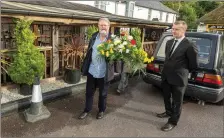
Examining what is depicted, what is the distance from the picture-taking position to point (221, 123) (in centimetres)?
422

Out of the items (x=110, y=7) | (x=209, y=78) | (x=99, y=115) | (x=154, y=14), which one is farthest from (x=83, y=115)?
(x=154, y=14)

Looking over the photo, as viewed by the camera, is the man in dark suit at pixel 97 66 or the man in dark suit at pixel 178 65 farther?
the man in dark suit at pixel 97 66

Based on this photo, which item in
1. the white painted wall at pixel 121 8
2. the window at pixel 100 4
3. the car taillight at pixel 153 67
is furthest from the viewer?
the white painted wall at pixel 121 8

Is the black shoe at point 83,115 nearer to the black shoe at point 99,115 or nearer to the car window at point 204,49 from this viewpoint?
the black shoe at point 99,115

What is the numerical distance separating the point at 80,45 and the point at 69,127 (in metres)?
3.19

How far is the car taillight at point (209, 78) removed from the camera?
4.57 metres

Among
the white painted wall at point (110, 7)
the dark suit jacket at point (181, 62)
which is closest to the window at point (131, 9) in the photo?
the white painted wall at point (110, 7)

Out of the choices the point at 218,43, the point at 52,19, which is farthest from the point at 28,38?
the point at 218,43

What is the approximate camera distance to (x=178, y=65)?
3.62m

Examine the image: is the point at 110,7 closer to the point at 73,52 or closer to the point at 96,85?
the point at 73,52

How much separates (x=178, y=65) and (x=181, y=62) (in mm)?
73

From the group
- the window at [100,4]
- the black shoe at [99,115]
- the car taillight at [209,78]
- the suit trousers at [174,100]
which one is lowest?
the black shoe at [99,115]

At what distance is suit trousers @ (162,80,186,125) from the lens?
3672mm

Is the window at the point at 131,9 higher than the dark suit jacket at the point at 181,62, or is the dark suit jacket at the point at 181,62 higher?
the window at the point at 131,9
